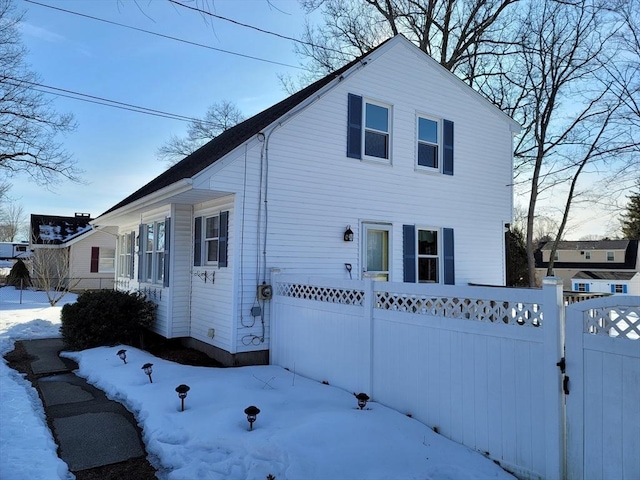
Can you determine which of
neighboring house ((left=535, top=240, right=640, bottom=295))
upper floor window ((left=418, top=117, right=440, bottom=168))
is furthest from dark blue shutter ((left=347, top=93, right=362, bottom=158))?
neighboring house ((left=535, top=240, right=640, bottom=295))

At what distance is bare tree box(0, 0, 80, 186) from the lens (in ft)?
56.0

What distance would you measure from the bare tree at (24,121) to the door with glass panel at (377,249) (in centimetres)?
1414

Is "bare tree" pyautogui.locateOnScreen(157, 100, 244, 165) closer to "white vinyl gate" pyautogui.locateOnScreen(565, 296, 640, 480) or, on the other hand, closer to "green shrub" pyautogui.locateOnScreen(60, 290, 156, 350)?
"green shrub" pyautogui.locateOnScreen(60, 290, 156, 350)

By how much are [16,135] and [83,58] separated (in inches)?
587

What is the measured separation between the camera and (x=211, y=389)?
18.6 feet

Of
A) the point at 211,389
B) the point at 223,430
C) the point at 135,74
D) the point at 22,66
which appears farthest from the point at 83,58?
the point at 22,66

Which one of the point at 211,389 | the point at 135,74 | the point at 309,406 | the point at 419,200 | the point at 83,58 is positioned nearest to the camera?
the point at 309,406

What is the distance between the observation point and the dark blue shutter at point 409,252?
31.8 feet

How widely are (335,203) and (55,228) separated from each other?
2752 centimetres

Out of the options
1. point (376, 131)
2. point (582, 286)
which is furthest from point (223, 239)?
point (582, 286)

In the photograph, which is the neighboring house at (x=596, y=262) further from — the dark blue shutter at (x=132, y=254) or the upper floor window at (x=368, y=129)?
the dark blue shutter at (x=132, y=254)

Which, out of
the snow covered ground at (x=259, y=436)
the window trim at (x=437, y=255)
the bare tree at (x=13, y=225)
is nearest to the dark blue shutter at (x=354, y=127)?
the window trim at (x=437, y=255)

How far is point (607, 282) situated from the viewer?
33.6 metres

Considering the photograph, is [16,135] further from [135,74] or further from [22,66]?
[135,74]
